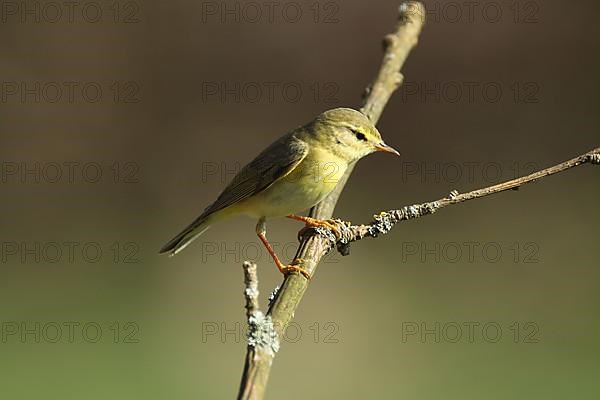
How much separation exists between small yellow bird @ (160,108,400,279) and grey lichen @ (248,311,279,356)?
1.37 m

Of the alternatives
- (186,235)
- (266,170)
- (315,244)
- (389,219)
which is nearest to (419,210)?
(389,219)

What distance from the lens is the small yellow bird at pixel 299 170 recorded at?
10.4 ft

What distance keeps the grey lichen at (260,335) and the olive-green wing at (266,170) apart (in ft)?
5.18

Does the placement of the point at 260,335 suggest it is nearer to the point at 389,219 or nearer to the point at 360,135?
the point at 389,219

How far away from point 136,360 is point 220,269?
153cm

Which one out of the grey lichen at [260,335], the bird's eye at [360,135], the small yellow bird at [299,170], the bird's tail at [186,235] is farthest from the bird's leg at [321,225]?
the grey lichen at [260,335]

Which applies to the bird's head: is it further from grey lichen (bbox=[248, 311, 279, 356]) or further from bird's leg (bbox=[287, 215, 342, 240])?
grey lichen (bbox=[248, 311, 279, 356])

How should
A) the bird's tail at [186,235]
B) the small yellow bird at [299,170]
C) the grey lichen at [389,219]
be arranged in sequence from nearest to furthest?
the grey lichen at [389,219]
the small yellow bird at [299,170]
the bird's tail at [186,235]

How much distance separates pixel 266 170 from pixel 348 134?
40 cm

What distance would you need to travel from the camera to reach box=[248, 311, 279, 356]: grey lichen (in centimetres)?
169

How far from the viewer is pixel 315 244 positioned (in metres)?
2.63

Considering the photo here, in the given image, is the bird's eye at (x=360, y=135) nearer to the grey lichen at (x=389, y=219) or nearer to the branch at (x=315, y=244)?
the branch at (x=315, y=244)

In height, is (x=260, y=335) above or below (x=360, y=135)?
below

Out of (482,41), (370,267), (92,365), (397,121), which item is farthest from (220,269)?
(482,41)
